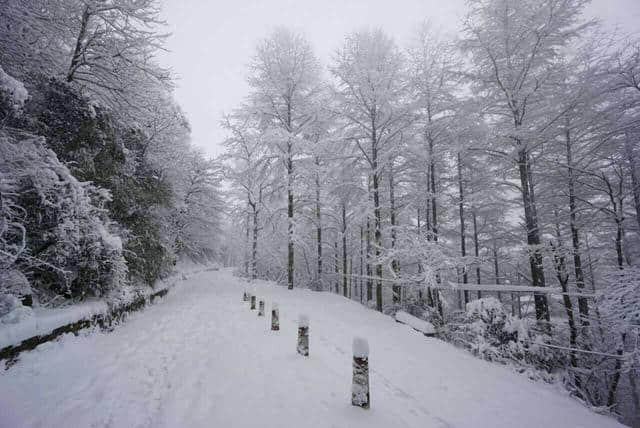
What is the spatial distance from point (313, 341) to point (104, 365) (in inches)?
154

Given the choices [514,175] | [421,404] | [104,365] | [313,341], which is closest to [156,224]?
[104,365]

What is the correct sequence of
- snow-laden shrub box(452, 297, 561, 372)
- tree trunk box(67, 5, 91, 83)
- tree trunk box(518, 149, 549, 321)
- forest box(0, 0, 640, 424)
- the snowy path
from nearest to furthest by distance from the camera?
the snowy path
forest box(0, 0, 640, 424)
snow-laden shrub box(452, 297, 561, 372)
tree trunk box(67, 5, 91, 83)
tree trunk box(518, 149, 549, 321)

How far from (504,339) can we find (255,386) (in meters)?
5.43

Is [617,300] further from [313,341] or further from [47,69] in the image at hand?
[47,69]

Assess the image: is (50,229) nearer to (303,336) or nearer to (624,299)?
(303,336)

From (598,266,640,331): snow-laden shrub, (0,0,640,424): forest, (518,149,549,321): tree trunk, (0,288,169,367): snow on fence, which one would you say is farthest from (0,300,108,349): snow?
(518,149,549,321): tree trunk

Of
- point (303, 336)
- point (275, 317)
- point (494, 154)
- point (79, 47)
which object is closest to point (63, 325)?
point (275, 317)

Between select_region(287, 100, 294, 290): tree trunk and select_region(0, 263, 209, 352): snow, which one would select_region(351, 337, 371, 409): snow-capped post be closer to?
select_region(0, 263, 209, 352): snow

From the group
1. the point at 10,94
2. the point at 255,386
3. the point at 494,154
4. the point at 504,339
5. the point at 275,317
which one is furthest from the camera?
the point at 494,154

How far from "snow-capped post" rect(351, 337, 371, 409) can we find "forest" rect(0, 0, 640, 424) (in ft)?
11.0

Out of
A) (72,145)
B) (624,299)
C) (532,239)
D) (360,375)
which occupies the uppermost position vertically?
(72,145)

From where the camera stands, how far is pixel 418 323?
7570 millimetres

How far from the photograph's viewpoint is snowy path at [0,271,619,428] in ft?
10.4

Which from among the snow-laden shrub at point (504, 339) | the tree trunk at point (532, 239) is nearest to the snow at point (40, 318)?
the snow-laden shrub at point (504, 339)
